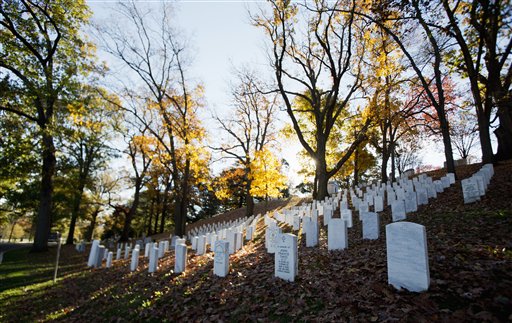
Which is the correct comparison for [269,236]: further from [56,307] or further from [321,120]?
[321,120]

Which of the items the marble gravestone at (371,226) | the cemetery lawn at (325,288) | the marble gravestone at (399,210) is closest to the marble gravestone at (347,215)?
the cemetery lawn at (325,288)

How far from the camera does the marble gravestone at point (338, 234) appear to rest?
6.28 meters

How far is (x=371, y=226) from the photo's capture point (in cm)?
669

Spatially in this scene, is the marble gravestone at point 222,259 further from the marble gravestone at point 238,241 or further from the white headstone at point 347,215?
the white headstone at point 347,215

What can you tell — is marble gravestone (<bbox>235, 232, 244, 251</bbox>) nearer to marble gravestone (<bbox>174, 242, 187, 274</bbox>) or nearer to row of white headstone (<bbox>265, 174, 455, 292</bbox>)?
row of white headstone (<bbox>265, 174, 455, 292</bbox>)

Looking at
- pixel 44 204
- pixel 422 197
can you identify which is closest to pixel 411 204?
pixel 422 197

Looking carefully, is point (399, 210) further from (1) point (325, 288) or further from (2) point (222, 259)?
(2) point (222, 259)

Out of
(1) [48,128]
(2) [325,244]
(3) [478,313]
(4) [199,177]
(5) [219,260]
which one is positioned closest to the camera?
(3) [478,313]

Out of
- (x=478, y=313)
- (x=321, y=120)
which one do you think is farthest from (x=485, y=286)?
(x=321, y=120)

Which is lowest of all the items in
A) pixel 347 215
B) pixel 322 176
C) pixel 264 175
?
pixel 347 215

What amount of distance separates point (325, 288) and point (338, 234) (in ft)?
7.97

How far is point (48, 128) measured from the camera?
42.1 feet

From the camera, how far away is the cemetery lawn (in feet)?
10.6

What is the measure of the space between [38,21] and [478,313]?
62.6 feet
